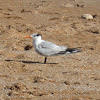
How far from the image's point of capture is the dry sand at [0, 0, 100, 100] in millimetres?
6258

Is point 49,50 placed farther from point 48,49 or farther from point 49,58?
point 49,58

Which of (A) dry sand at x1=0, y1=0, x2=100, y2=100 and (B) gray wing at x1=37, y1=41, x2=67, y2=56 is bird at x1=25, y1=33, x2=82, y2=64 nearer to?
(B) gray wing at x1=37, y1=41, x2=67, y2=56

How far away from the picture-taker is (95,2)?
14625 mm

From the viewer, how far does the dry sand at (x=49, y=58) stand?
6.26 meters

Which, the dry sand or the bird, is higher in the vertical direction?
the bird

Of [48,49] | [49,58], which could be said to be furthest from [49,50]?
[49,58]

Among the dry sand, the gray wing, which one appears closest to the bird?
the gray wing

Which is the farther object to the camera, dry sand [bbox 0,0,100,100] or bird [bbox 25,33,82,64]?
bird [bbox 25,33,82,64]

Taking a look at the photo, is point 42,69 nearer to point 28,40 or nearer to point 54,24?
point 28,40

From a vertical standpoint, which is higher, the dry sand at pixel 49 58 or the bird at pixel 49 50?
the bird at pixel 49 50

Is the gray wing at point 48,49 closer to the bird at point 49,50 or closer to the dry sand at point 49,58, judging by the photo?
the bird at point 49,50

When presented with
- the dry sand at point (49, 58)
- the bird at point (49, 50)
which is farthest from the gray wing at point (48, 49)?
the dry sand at point (49, 58)

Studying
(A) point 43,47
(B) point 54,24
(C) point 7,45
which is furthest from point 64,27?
(A) point 43,47

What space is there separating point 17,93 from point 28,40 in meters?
3.66
